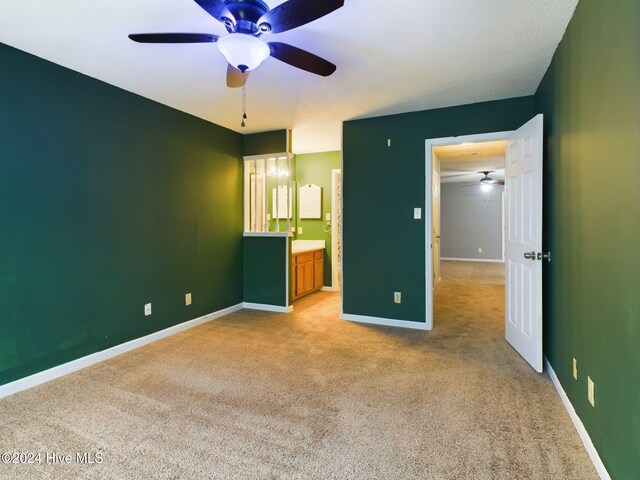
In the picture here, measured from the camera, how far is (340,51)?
7.89 ft

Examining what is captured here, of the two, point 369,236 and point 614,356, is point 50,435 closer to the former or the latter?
point 614,356

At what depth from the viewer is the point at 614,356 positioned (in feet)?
4.77

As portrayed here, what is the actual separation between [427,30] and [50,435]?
3.19 meters

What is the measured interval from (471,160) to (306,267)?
4.00m

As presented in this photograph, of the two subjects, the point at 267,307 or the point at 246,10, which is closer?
the point at 246,10

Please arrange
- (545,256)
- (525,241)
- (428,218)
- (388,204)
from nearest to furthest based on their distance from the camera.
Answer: (545,256)
(525,241)
(428,218)
(388,204)

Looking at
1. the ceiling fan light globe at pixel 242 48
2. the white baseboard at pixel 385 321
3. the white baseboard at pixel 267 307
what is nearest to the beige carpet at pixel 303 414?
the white baseboard at pixel 385 321

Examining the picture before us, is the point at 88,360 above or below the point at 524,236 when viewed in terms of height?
below

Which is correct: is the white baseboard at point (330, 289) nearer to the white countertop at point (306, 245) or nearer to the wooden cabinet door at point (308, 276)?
the wooden cabinet door at point (308, 276)

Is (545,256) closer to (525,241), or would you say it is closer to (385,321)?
(525,241)

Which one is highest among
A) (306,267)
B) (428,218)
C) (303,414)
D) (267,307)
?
(428,218)

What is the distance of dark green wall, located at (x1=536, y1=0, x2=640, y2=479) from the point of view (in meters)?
1.29

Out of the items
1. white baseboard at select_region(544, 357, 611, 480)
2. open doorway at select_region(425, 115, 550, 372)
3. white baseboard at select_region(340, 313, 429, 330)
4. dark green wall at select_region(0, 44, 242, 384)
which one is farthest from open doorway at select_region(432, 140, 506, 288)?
dark green wall at select_region(0, 44, 242, 384)

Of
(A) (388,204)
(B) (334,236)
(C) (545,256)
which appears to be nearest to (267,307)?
(B) (334,236)
